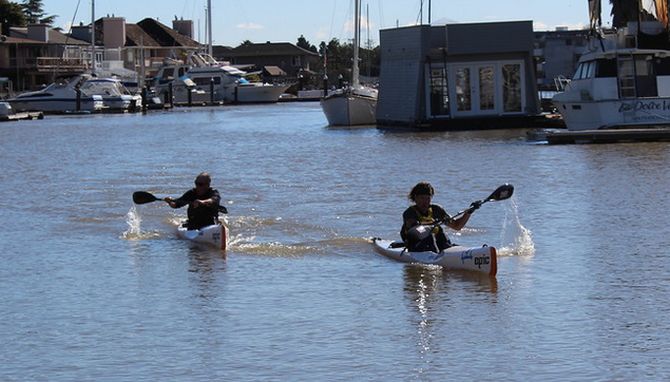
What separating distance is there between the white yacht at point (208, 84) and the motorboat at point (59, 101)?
16112mm

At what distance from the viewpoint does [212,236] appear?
65.7 feet

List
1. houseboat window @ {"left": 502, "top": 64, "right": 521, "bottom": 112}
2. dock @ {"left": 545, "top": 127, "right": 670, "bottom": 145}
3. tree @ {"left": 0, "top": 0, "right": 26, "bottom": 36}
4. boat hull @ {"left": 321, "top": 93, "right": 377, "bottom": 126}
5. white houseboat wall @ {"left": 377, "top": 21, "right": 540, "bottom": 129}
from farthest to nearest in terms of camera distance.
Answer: tree @ {"left": 0, "top": 0, "right": 26, "bottom": 36}
boat hull @ {"left": 321, "top": 93, "right": 377, "bottom": 126}
houseboat window @ {"left": 502, "top": 64, "right": 521, "bottom": 112}
white houseboat wall @ {"left": 377, "top": 21, "right": 540, "bottom": 129}
dock @ {"left": 545, "top": 127, "right": 670, "bottom": 145}

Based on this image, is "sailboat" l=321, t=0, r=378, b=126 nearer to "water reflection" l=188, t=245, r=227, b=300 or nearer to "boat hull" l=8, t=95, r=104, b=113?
"boat hull" l=8, t=95, r=104, b=113

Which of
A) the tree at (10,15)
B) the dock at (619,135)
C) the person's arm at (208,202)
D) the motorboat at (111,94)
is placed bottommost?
the person's arm at (208,202)

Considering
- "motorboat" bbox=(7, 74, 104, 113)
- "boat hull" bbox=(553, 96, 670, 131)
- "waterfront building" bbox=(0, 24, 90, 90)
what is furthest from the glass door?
"waterfront building" bbox=(0, 24, 90, 90)

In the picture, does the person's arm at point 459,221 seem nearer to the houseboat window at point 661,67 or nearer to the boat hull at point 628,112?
the boat hull at point 628,112

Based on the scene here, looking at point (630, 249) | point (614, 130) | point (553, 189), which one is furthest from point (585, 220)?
point (614, 130)

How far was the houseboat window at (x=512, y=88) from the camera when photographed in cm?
4906

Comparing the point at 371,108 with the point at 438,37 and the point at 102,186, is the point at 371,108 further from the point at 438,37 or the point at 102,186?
the point at 102,186

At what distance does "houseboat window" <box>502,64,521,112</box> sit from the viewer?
1932 inches

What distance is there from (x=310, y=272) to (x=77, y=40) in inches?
3878

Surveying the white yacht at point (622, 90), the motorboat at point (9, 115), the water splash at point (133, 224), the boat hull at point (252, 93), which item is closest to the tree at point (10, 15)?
Result: the boat hull at point (252, 93)

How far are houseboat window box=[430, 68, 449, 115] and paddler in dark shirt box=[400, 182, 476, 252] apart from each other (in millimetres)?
31352

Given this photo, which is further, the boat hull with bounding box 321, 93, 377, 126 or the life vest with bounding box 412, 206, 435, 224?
the boat hull with bounding box 321, 93, 377, 126
